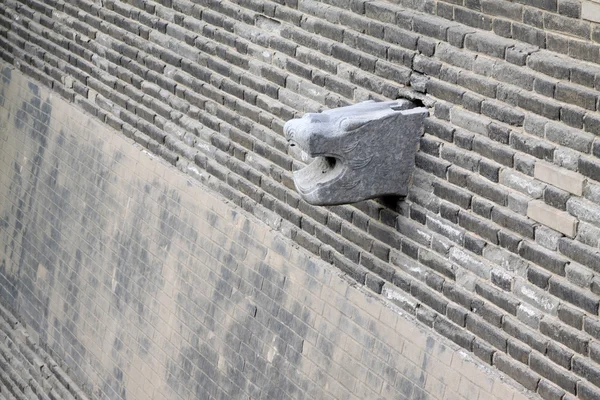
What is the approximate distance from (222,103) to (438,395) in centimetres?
273

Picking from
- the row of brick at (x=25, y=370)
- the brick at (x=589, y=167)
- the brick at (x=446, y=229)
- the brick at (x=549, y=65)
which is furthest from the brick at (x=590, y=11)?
the row of brick at (x=25, y=370)

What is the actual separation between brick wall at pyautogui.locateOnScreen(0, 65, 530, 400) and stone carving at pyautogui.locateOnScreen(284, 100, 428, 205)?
27.4 inches

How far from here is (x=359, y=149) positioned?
232 inches

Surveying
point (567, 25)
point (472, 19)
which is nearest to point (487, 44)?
point (472, 19)

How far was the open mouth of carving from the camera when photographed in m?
5.92

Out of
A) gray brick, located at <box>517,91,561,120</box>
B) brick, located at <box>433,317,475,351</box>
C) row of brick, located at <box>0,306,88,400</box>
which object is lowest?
row of brick, located at <box>0,306,88,400</box>

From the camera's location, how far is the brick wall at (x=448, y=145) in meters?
5.06

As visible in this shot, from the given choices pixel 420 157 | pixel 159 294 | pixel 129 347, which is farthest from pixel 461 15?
pixel 129 347

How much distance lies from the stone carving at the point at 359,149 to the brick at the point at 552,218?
2.98ft

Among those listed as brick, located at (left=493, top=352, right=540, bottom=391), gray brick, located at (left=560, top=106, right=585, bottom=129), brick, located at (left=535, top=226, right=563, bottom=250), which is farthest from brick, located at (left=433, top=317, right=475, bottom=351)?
gray brick, located at (left=560, top=106, right=585, bottom=129)

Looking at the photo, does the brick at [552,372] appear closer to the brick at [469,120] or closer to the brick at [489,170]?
the brick at [489,170]

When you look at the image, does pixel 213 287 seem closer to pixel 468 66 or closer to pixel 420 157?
pixel 420 157

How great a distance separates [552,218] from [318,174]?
1.37m

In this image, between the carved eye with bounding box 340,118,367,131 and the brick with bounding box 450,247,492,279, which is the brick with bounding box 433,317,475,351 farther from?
the carved eye with bounding box 340,118,367,131
